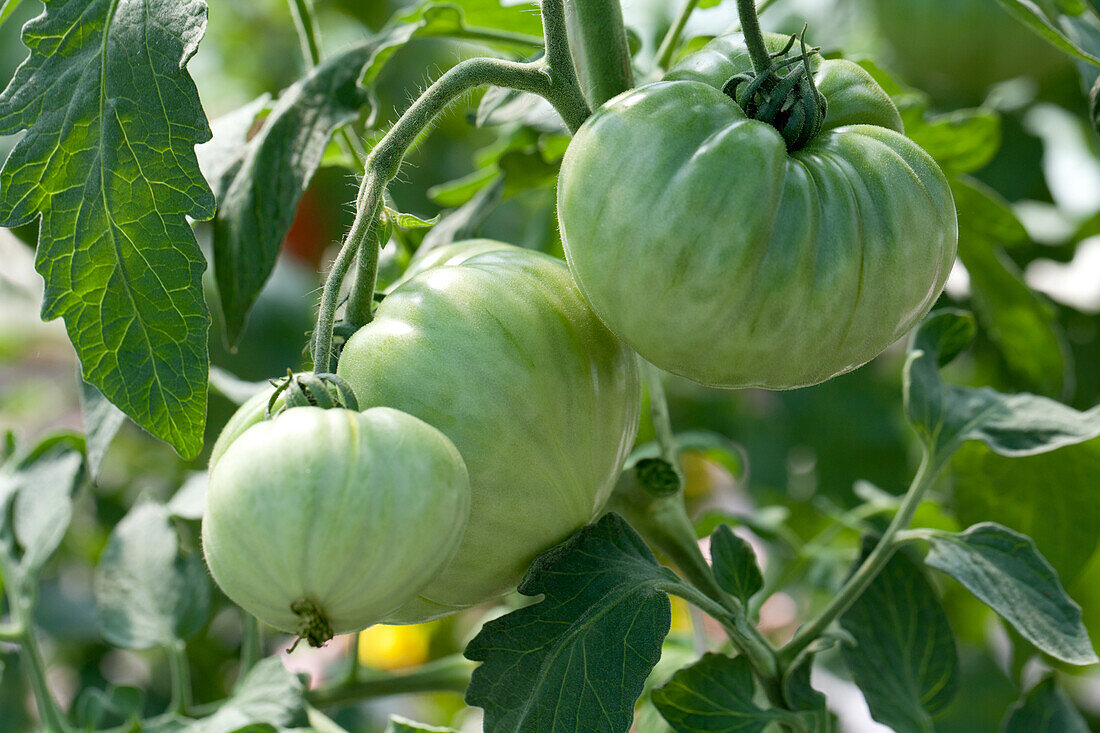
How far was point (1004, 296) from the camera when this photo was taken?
0.68m

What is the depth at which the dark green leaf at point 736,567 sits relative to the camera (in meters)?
0.46

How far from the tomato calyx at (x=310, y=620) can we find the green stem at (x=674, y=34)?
1.23 feet

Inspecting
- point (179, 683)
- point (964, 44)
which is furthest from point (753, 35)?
point (964, 44)

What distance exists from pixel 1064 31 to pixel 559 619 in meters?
0.36

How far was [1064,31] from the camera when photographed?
497mm

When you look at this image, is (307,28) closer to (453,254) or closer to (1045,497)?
(453,254)

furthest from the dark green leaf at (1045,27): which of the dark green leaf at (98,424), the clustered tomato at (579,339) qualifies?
the dark green leaf at (98,424)

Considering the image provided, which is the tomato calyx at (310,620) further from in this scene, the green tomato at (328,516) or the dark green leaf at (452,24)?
the dark green leaf at (452,24)

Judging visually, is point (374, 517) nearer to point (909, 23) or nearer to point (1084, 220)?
point (1084, 220)

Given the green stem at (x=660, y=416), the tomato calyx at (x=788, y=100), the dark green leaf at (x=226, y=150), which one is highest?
the tomato calyx at (x=788, y=100)

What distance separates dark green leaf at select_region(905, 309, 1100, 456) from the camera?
0.52 metres

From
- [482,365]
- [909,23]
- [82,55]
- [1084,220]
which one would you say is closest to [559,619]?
[482,365]

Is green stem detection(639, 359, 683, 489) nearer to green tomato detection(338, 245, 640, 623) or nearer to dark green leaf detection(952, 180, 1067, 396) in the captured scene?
green tomato detection(338, 245, 640, 623)

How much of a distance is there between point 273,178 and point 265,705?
0.25 meters
